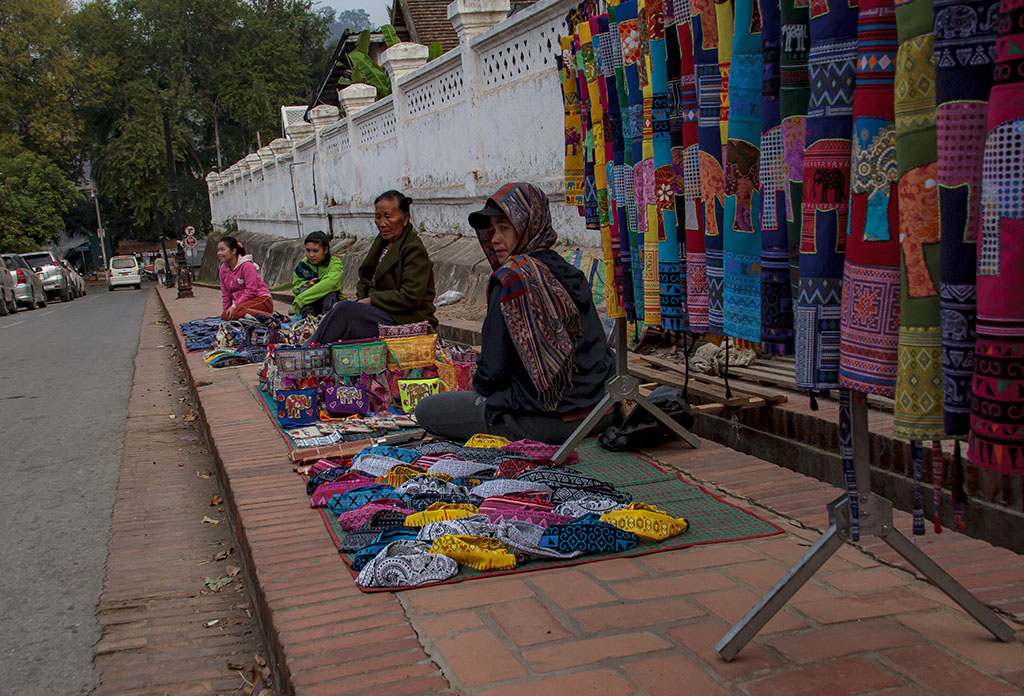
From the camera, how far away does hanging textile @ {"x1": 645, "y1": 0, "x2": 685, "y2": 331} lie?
301 centimetres

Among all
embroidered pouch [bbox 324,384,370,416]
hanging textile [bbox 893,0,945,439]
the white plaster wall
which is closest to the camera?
hanging textile [bbox 893,0,945,439]

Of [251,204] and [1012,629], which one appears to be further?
[251,204]

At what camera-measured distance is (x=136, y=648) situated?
3.50 meters

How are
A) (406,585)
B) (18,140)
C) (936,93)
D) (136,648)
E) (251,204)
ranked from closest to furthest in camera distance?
(936,93), (406,585), (136,648), (251,204), (18,140)

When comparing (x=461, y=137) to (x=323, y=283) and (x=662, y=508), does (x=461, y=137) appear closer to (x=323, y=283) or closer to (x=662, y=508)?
(x=323, y=283)

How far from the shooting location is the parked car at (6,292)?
25.8 m

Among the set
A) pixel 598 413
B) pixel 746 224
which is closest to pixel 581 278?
pixel 598 413

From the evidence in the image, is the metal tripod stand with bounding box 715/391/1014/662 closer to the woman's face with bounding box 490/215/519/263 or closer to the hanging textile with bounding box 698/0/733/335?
the hanging textile with bounding box 698/0/733/335

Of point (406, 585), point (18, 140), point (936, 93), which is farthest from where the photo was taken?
point (18, 140)

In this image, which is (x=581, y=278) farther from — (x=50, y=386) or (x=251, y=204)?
(x=251, y=204)

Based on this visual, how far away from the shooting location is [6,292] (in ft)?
86.3

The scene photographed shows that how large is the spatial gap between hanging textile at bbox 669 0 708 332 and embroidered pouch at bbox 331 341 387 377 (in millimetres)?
3574

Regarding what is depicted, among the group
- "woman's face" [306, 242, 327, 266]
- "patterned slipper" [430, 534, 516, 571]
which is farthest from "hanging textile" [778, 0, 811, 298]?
"woman's face" [306, 242, 327, 266]

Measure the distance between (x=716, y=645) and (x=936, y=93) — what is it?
1382 millimetres
